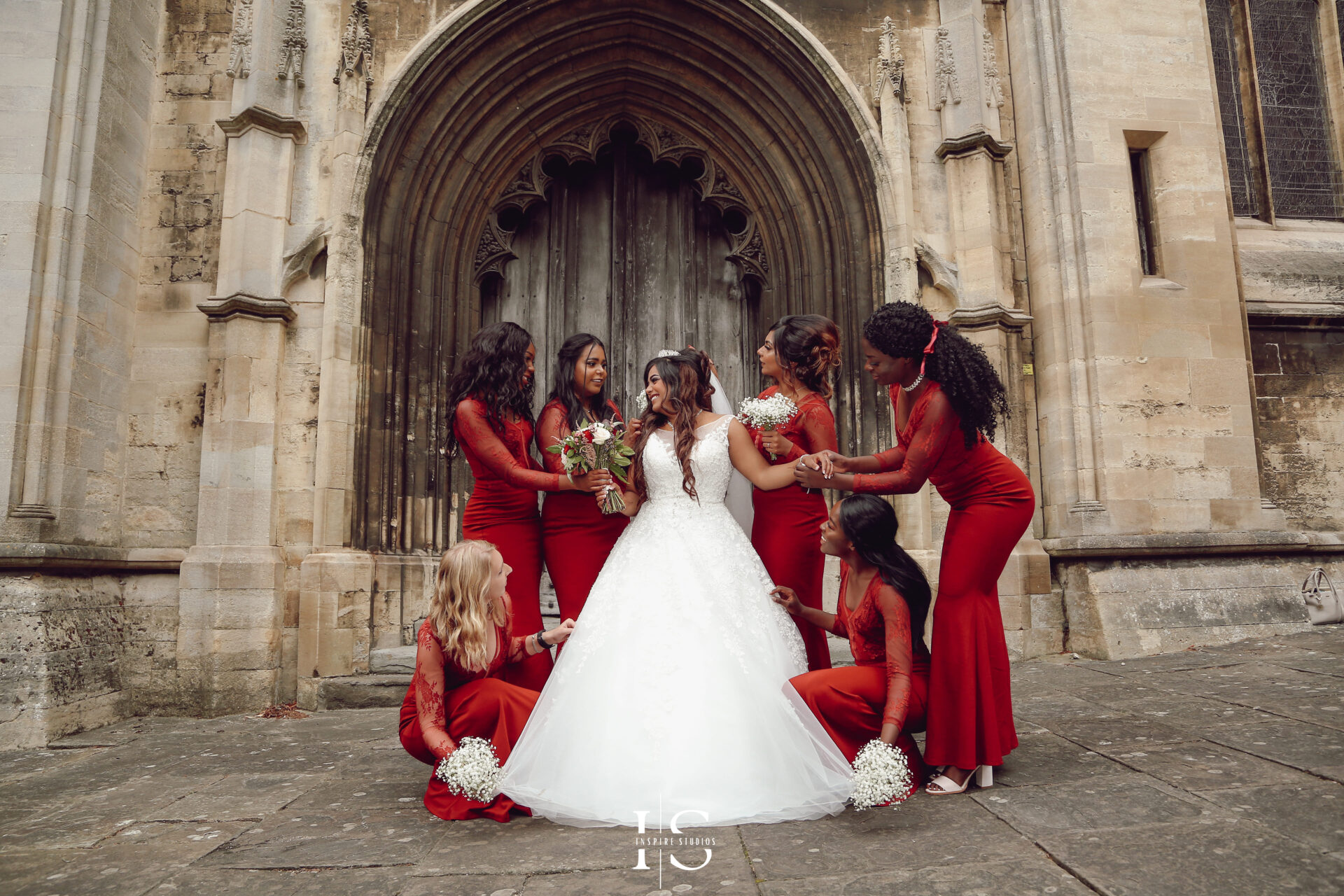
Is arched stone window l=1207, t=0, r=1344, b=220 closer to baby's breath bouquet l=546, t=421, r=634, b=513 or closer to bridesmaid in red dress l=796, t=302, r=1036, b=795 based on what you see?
bridesmaid in red dress l=796, t=302, r=1036, b=795

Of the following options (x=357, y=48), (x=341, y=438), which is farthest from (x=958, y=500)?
(x=357, y=48)

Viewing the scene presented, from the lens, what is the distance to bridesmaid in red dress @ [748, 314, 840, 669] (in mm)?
3854

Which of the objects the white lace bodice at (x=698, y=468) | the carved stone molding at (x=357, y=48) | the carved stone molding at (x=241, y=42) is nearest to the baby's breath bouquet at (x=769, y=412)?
the white lace bodice at (x=698, y=468)

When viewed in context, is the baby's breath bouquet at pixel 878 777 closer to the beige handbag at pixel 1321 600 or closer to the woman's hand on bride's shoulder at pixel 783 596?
the woman's hand on bride's shoulder at pixel 783 596

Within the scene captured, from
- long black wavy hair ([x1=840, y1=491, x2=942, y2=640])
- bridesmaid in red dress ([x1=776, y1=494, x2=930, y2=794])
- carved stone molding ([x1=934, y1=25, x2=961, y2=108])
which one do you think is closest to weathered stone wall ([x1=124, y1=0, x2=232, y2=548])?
bridesmaid in red dress ([x1=776, y1=494, x2=930, y2=794])

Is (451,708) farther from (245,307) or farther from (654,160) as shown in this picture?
(654,160)

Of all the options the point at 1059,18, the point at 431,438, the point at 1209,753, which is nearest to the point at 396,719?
the point at 431,438

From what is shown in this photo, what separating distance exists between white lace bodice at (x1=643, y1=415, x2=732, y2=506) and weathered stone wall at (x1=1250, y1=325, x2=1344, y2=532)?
572 cm

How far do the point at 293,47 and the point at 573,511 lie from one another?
16.2 feet

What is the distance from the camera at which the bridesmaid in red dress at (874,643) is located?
3.20 metres

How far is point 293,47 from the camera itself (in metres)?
6.53

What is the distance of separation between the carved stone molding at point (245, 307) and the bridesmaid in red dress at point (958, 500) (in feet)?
14.8

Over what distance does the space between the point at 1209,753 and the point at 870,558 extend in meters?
1.64

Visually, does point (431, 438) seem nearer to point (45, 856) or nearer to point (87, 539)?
point (87, 539)
